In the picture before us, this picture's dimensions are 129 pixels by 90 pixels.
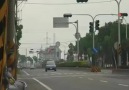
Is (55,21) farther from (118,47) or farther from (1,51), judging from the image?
(1,51)

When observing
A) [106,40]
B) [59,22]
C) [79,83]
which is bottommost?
[79,83]

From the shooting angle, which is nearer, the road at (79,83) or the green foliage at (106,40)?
the road at (79,83)

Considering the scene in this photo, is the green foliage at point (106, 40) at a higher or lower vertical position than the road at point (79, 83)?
higher

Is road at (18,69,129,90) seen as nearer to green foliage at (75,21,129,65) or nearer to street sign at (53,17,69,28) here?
street sign at (53,17,69,28)

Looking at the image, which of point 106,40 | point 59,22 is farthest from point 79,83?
point 106,40

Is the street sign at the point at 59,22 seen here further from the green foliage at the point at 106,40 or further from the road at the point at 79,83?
the road at the point at 79,83

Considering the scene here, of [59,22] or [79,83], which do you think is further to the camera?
[59,22]

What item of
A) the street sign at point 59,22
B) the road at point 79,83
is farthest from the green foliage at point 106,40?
the road at point 79,83

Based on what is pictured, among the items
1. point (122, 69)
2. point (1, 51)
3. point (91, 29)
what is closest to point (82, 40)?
point (91, 29)

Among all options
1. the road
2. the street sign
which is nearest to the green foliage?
the street sign

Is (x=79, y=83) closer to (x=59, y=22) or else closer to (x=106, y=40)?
(x=59, y=22)

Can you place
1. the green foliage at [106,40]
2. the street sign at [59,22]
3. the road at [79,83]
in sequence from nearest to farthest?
1. the road at [79,83]
2. the street sign at [59,22]
3. the green foliage at [106,40]

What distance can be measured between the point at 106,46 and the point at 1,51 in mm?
106518

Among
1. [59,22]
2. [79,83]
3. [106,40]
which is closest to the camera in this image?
[79,83]
